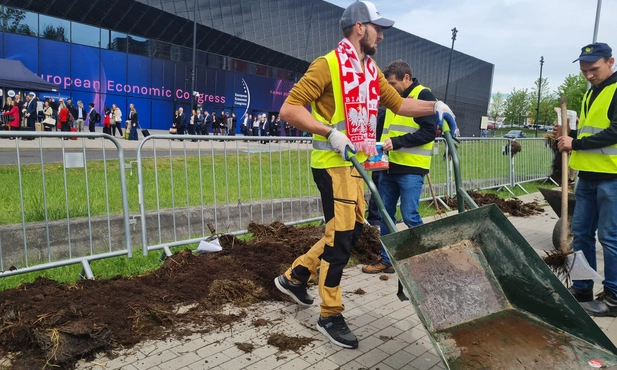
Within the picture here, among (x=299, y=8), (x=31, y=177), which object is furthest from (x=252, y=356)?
(x=299, y=8)

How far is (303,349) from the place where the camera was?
121 inches

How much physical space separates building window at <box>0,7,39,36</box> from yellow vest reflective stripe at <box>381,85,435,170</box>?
28158 mm

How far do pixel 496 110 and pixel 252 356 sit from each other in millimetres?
83553

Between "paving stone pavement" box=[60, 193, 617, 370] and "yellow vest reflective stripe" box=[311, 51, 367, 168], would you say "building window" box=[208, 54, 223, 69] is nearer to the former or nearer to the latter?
"paving stone pavement" box=[60, 193, 617, 370]

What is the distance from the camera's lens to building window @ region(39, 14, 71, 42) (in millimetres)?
26766

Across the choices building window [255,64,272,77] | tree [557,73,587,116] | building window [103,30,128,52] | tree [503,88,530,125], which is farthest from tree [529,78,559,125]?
building window [103,30,128,52]

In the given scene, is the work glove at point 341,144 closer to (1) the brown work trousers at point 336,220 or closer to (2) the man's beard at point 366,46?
(1) the brown work trousers at point 336,220

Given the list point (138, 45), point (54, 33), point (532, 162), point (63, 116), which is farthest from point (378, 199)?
point (138, 45)

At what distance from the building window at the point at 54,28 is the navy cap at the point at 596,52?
1184 inches

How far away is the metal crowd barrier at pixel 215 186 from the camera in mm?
5090

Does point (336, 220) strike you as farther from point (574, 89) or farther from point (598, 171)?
point (574, 89)

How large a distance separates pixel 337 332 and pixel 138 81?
1253 inches

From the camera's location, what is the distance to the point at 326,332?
3.21 meters

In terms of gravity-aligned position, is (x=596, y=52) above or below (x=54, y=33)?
below
